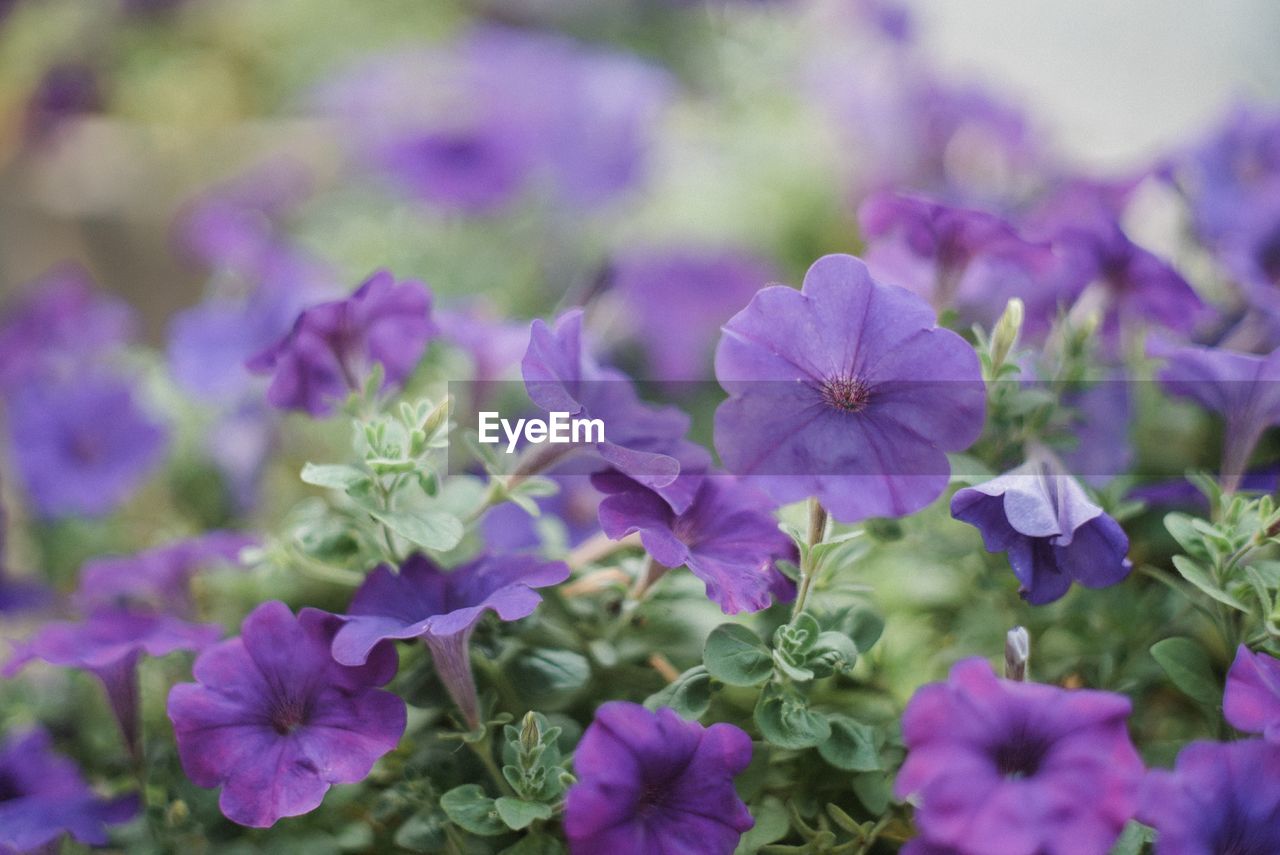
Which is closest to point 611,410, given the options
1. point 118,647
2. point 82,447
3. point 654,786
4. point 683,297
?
point 654,786

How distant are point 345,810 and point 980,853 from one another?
39 cm

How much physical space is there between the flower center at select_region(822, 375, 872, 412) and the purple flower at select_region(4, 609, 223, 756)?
1.27 feet

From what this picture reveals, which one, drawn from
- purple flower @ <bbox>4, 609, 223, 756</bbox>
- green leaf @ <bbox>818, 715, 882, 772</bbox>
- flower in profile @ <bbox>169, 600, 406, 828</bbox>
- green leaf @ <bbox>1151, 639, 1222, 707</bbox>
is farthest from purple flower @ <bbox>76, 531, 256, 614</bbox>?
green leaf @ <bbox>1151, 639, 1222, 707</bbox>

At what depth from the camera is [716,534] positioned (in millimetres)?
571

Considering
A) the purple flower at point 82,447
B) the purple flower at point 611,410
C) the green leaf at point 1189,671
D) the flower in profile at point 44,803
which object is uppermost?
the purple flower at point 611,410

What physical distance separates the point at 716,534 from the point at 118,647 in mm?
357

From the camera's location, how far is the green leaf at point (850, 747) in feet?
1.75

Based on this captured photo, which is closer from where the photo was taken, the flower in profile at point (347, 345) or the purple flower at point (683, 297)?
the flower in profile at point (347, 345)

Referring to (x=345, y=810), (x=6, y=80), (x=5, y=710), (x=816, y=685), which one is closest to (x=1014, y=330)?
(x=816, y=685)

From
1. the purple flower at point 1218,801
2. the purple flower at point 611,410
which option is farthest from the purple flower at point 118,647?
the purple flower at point 1218,801

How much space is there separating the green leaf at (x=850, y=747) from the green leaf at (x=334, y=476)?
278mm

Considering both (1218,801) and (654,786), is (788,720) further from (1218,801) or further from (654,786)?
(1218,801)

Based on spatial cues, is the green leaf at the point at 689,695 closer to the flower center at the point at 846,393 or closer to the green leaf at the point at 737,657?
the green leaf at the point at 737,657

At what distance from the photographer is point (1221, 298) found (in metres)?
0.89
